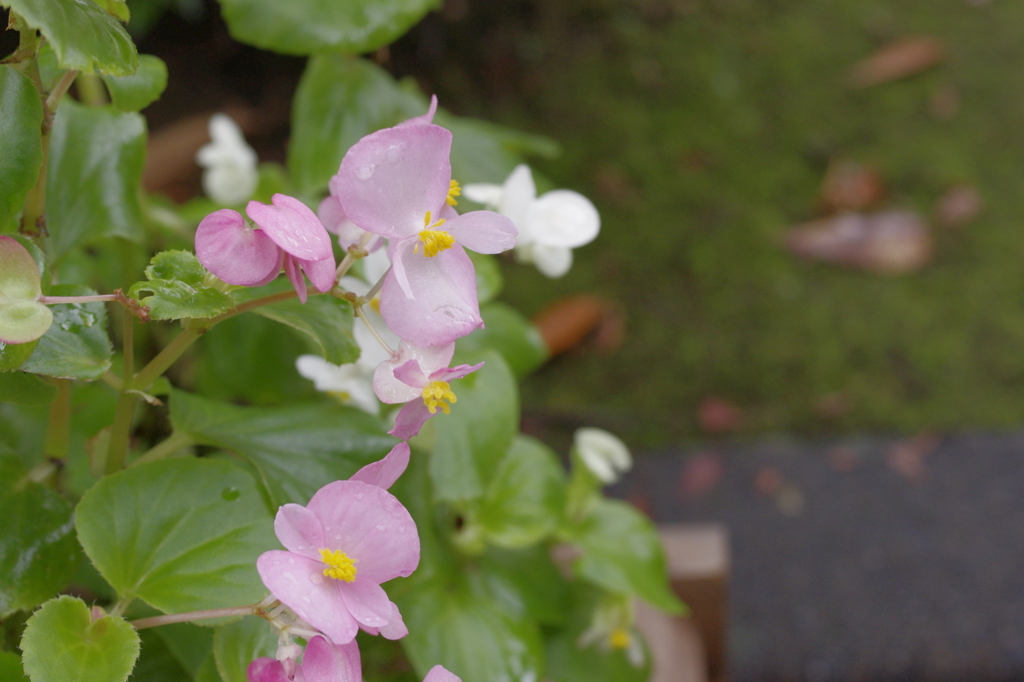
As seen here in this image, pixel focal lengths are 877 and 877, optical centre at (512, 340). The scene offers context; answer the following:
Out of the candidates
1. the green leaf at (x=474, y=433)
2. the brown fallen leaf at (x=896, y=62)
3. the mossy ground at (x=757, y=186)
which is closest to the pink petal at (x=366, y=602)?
the green leaf at (x=474, y=433)

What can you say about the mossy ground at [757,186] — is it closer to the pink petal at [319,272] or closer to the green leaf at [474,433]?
the green leaf at [474,433]

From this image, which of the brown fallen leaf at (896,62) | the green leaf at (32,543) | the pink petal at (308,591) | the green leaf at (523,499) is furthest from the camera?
the brown fallen leaf at (896,62)

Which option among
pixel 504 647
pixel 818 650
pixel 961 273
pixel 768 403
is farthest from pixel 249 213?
pixel 961 273

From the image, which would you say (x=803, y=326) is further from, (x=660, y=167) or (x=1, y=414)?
(x=1, y=414)

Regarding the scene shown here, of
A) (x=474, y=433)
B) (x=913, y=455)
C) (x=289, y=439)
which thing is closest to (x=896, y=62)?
(x=913, y=455)

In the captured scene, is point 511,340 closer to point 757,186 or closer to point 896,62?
point 757,186

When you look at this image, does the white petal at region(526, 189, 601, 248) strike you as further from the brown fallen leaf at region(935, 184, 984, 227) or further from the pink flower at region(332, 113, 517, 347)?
the brown fallen leaf at region(935, 184, 984, 227)
